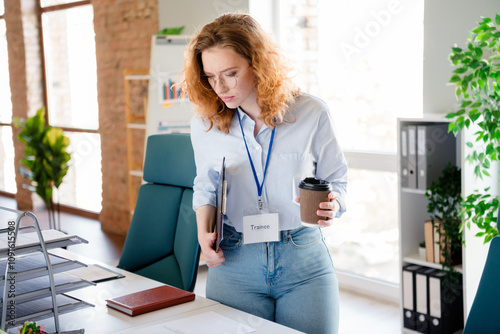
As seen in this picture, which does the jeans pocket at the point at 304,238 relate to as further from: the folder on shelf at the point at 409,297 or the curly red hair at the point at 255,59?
the folder on shelf at the point at 409,297

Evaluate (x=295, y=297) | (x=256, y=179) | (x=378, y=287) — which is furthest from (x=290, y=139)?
(x=378, y=287)

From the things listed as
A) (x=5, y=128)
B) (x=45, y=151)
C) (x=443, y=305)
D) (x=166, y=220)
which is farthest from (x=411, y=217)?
(x=5, y=128)

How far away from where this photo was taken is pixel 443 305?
305cm

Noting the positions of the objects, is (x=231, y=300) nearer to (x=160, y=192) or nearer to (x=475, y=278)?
(x=160, y=192)

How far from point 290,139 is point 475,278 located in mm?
1713

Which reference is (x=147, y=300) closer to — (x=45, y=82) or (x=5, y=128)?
(x=45, y=82)

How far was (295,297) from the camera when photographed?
1645mm

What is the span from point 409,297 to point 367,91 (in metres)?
1.42

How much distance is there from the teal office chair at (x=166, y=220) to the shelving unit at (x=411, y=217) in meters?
1.38

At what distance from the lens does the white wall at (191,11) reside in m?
4.52

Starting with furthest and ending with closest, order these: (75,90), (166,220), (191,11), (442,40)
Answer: (75,90) < (191,11) < (442,40) < (166,220)

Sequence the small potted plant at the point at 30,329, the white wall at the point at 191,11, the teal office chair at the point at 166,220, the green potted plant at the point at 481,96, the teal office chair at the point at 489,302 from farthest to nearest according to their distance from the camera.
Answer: the white wall at the point at 191,11 < the green potted plant at the point at 481,96 < the teal office chair at the point at 166,220 < the teal office chair at the point at 489,302 < the small potted plant at the point at 30,329

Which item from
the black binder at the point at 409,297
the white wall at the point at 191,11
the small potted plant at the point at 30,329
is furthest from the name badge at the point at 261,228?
the white wall at the point at 191,11

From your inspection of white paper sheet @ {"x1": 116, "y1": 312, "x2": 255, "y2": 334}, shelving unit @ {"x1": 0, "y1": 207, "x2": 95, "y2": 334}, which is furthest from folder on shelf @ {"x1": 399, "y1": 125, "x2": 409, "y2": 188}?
shelving unit @ {"x1": 0, "y1": 207, "x2": 95, "y2": 334}
